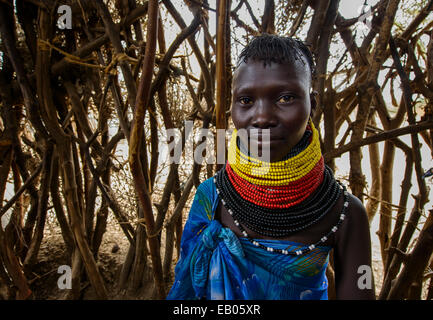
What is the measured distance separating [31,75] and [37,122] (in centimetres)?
22

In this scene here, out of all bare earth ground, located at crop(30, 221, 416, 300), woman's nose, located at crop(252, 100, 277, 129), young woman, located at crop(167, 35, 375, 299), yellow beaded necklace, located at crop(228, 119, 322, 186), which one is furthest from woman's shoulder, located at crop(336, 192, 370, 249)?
bare earth ground, located at crop(30, 221, 416, 300)

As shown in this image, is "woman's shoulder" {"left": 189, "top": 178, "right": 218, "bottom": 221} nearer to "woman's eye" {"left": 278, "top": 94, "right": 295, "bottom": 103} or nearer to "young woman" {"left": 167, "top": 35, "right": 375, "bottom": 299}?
"young woman" {"left": 167, "top": 35, "right": 375, "bottom": 299}

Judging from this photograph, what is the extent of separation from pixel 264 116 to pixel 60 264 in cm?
178

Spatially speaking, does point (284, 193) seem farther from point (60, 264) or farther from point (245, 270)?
point (60, 264)

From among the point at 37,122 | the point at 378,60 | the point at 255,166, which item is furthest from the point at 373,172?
the point at 37,122

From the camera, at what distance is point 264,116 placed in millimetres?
539

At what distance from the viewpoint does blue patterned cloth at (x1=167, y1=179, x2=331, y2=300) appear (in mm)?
610

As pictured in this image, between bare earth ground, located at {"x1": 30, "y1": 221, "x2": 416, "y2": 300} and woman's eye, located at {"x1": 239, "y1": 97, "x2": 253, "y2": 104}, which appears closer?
woman's eye, located at {"x1": 239, "y1": 97, "x2": 253, "y2": 104}

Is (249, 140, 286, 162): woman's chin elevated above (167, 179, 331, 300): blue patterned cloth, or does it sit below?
above

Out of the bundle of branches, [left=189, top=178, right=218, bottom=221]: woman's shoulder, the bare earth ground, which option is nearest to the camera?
[left=189, top=178, right=218, bottom=221]: woman's shoulder

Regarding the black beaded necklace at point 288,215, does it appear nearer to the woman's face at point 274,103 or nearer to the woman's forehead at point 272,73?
the woman's face at point 274,103

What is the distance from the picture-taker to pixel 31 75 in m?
1.33

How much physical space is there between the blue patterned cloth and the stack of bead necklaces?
2 cm
